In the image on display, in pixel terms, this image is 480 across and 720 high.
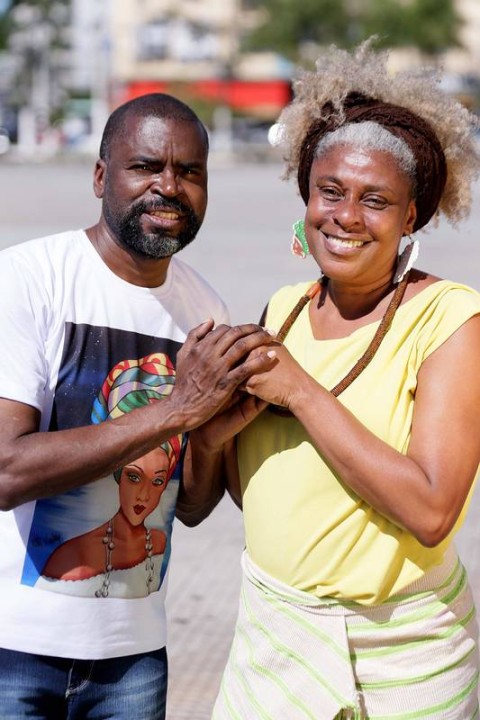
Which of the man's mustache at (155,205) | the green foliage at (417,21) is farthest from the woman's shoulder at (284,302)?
the green foliage at (417,21)

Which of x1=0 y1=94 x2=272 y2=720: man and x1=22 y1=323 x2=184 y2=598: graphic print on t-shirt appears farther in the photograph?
x1=22 y1=323 x2=184 y2=598: graphic print on t-shirt

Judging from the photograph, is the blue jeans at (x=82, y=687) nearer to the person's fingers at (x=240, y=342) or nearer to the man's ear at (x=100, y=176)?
the person's fingers at (x=240, y=342)

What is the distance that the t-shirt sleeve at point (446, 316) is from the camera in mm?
2236

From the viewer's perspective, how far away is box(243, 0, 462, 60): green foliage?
50.0 meters

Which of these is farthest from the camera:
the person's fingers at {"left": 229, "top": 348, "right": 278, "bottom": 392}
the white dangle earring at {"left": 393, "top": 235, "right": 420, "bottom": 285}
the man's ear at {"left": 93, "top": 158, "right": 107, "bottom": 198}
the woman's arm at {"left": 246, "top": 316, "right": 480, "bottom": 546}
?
the man's ear at {"left": 93, "top": 158, "right": 107, "bottom": 198}

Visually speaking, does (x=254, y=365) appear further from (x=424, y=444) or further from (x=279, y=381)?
(x=424, y=444)

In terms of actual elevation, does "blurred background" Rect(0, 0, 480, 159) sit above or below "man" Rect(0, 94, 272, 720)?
above

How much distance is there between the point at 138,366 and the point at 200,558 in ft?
10.4

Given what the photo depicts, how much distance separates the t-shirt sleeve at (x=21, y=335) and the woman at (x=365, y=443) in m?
0.38

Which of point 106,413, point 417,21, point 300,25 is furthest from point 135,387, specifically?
point 300,25

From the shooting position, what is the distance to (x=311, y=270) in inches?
502

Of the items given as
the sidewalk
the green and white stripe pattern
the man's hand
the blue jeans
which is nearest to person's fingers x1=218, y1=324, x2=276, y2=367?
the man's hand

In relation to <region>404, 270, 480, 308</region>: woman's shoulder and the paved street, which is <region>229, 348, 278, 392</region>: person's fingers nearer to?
<region>404, 270, 480, 308</region>: woman's shoulder

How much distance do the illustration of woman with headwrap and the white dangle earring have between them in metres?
0.51
